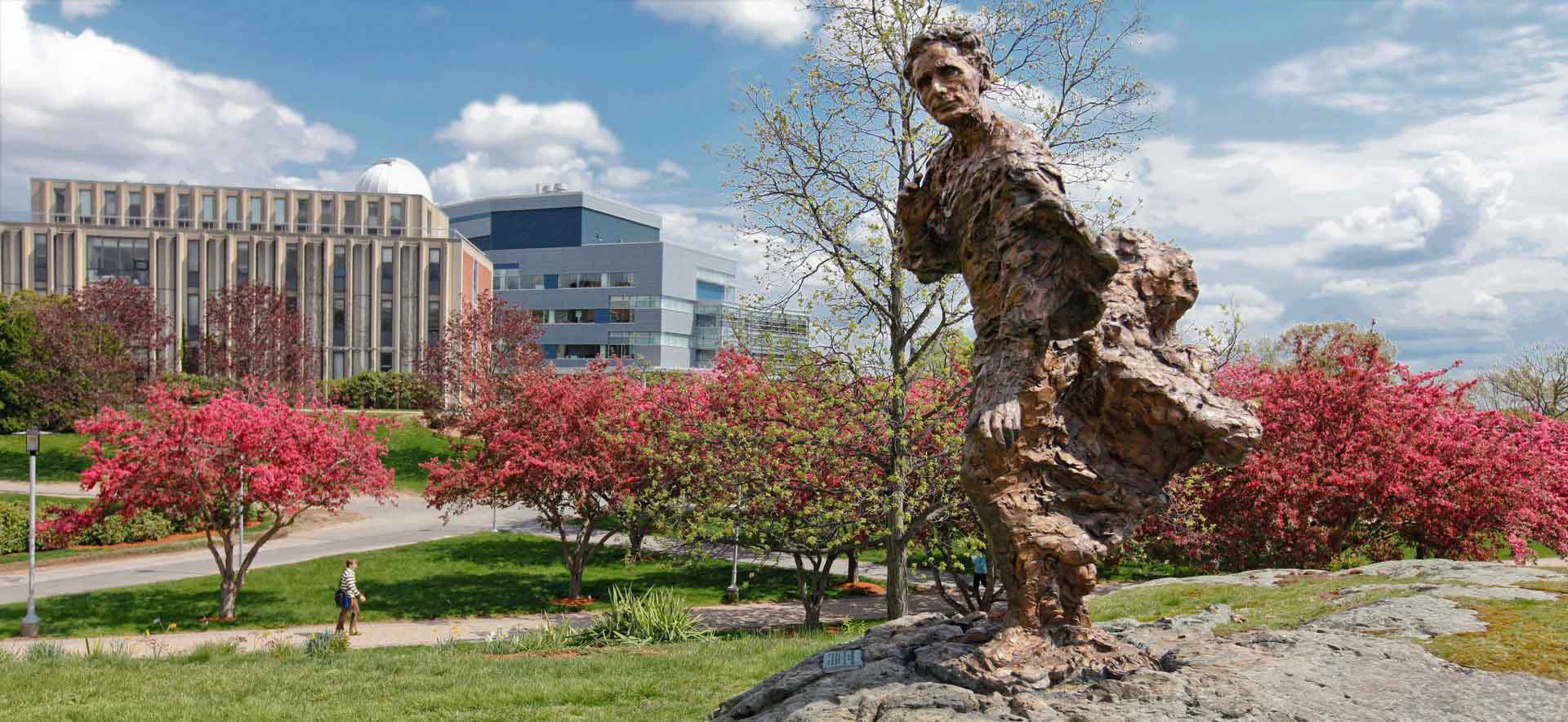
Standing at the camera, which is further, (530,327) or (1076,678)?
(530,327)

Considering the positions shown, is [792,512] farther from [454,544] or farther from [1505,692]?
[454,544]

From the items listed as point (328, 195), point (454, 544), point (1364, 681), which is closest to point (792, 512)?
point (1364, 681)

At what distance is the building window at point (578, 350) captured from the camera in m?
72.8

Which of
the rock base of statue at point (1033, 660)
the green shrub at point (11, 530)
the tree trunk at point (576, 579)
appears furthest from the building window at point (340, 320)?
the rock base of statue at point (1033, 660)

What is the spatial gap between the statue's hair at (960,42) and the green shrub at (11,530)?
2632 centimetres

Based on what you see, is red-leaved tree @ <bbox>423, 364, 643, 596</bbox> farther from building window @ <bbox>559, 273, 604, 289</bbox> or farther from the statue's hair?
building window @ <bbox>559, 273, 604, 289</bbox>

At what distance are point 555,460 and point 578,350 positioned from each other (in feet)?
185

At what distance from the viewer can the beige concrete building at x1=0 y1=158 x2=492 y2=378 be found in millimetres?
63469

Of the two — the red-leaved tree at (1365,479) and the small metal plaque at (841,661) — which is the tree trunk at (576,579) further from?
the small metal plaque at (841,661)

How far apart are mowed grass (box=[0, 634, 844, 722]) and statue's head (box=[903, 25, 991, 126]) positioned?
5.02 metres

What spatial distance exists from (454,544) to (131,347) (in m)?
25.4

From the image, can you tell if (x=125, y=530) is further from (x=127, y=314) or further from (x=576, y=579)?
(x=127, y=314)

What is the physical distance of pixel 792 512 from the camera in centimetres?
1374

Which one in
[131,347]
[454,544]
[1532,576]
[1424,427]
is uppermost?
[131,347]
